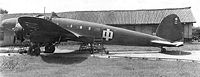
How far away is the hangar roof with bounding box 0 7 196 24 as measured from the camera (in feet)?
110

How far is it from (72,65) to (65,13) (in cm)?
2654

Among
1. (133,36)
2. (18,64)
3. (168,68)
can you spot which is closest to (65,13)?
(133,36)

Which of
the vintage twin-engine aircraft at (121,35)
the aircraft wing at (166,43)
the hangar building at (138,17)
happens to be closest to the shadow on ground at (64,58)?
the vintage twin-engine aircraft at (121,35)

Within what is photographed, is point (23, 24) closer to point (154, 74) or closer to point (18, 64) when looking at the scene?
point (18, 64)

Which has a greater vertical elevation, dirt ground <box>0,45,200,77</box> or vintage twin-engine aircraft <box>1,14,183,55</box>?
vintage twin-engine aircraft <box>1,14,183,55</box>

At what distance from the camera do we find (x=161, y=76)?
32.0ft

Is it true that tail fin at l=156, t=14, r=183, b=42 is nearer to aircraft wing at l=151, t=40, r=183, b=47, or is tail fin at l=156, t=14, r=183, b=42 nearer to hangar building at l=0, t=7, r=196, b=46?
aircraft wing at l=151, t=40, r=183, b=47

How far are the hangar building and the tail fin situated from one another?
1293cm

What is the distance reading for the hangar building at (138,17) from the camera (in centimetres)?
3246

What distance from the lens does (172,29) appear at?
18.1 m

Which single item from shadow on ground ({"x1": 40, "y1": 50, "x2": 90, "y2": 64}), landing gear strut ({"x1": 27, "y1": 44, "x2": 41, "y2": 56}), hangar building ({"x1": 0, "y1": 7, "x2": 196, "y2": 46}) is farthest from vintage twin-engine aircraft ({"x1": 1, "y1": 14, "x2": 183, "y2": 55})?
hangar building ({"x1": 0, "y1": 7, "x2": 196, "y2": 46})

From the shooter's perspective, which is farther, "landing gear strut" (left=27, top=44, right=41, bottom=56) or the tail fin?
the tail fin

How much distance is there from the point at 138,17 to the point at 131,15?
1.34 meters

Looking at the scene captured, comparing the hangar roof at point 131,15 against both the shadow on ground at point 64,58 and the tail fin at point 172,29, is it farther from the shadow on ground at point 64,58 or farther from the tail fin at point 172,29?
the shadow on ground at point 64,58
